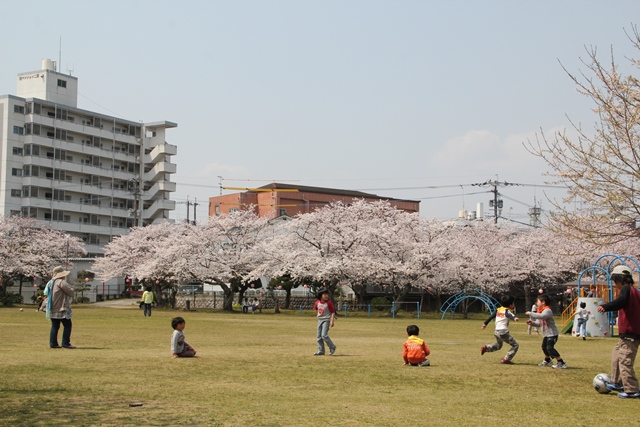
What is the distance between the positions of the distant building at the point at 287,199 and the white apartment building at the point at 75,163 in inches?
459

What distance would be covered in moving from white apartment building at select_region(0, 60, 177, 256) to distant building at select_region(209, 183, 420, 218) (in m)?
11.7

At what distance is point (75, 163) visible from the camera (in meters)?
90.4

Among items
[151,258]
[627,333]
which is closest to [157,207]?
[151,258]

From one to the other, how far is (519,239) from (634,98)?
2023 inches

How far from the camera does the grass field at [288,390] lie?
26.9 feet

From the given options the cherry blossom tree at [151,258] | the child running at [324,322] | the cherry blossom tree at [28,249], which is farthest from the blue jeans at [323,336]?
the cherry blossom tree at [28,249]

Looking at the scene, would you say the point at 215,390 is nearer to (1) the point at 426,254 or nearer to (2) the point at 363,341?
(2) the point at 363,341

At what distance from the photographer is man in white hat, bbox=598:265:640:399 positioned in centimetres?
1029

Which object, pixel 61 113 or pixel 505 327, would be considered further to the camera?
pixel 61 113

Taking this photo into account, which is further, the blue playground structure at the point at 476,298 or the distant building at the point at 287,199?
the distant building at the point at 287,199

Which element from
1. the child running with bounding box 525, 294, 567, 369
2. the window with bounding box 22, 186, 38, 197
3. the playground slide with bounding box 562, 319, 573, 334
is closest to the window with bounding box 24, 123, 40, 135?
the window with bounding box 22, 186, 38, 197

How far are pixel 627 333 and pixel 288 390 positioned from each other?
489 cm

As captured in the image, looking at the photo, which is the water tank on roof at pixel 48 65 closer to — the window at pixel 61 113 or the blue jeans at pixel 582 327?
the window at pixel 61 113

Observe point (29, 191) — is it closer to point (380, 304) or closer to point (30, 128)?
point (30, 128)
